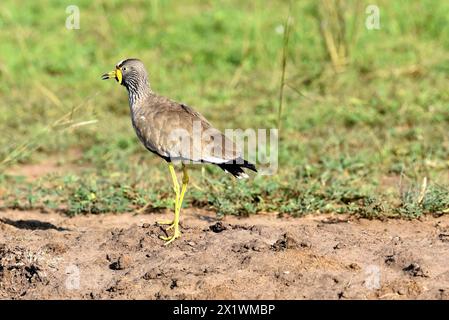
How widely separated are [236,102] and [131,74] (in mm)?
3175

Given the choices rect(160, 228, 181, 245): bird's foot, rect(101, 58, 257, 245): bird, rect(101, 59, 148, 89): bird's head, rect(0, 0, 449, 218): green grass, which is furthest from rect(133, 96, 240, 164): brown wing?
rect(0, 0, 449, 218): green grass

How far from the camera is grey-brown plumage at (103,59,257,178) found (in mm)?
5344

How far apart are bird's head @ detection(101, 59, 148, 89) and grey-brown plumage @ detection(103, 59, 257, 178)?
0.17 metres

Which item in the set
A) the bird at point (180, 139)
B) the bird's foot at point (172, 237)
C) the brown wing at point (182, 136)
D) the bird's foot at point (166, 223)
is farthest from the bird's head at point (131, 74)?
the bird's foot at point (172, 237)

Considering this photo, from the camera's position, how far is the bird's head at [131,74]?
5902 millimetres

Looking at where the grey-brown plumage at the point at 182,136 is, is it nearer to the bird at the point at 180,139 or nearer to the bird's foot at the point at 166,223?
the bird at the point at 180,139

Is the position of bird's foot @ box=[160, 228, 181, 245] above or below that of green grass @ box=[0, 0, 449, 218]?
below

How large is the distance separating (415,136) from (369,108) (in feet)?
2.98

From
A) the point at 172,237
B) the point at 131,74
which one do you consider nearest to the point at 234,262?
the point at 172,237

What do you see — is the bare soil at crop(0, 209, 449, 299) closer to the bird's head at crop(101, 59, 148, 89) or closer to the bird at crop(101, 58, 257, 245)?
the bird at crop(101, 58, 257, 245)

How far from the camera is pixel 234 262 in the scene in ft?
16.2

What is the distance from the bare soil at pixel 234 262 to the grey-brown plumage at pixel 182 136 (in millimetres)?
465

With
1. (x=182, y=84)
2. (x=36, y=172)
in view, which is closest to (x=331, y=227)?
(x=36, y=172)

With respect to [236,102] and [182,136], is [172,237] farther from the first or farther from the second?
[236,102]
